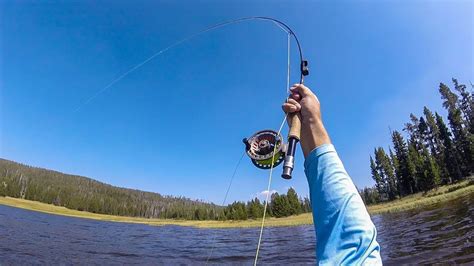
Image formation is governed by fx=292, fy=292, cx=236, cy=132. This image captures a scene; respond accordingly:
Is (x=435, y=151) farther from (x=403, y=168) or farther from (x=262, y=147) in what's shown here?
(x=262, y=147)

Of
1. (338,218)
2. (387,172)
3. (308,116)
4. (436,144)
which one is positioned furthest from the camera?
(387,172)

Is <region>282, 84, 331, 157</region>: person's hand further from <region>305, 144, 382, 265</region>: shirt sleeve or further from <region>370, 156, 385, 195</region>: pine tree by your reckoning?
<region>370, 156, 385, 195</region>: pine tree

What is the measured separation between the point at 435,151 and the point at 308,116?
9829 centimetres

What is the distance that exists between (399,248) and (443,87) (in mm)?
82099

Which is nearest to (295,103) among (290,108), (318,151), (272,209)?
(290,108)

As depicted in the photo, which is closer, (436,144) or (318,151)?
(318,151)

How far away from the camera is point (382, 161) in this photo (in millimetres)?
98062

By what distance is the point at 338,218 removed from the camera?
1.25 m

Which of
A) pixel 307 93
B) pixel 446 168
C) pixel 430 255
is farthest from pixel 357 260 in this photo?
pixel 446 168

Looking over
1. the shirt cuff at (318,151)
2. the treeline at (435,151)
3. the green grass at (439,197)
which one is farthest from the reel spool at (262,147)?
the treeline at (435,151)

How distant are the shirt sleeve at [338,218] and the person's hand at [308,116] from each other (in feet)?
0.45

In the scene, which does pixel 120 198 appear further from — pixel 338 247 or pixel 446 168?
pixel 338 247

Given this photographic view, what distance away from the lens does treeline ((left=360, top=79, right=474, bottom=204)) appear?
6900 centimetres

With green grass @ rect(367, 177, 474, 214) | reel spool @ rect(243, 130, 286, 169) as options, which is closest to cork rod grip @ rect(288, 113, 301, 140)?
reel spool @ rect(243, 130, 286, 169)
